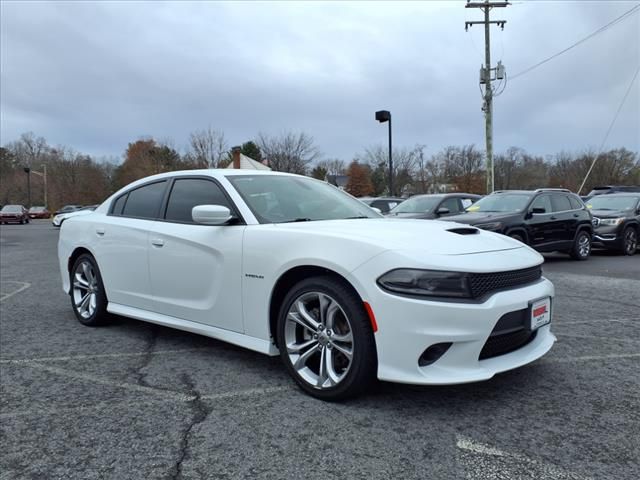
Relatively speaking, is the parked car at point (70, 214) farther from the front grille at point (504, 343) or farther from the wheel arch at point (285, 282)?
the front grille at point (504, 343)

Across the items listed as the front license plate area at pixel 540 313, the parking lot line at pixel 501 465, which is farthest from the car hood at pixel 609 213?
the parking lot line at pixel 501 465

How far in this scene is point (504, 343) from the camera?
111 inches

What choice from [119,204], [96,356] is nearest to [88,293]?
[119,204]

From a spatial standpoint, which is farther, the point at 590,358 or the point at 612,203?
the point at 612,203

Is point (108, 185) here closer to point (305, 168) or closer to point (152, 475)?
point (305, 168)

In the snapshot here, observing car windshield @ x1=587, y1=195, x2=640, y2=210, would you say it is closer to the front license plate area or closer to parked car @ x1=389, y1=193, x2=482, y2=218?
parked car @ x1=389, y1=193, x2=482, y2=218

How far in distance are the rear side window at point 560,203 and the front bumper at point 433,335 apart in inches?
350

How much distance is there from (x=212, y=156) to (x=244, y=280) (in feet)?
137

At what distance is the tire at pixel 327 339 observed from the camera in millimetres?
2764

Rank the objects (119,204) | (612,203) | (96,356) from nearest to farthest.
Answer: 1. (96,356)
2. (119,204)
3. (612,203)

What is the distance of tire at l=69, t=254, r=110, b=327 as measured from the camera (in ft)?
15.7

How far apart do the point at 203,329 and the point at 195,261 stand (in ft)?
1.70

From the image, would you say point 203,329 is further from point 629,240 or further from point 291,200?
point 629,240

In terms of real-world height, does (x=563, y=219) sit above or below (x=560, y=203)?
below
